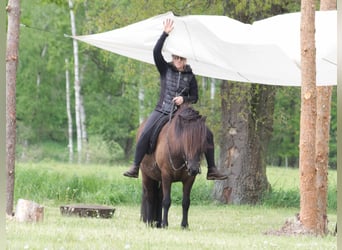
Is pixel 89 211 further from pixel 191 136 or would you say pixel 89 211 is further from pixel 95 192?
pixel 95 192

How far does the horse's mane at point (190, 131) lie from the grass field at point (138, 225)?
965 mm

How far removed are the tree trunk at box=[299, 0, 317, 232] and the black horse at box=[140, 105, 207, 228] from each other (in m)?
1.16

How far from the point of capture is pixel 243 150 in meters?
18.8

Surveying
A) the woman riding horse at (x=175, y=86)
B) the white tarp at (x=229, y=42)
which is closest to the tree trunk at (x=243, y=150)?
the white tarp at (x=229, y=42)

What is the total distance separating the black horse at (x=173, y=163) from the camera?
10172 millimetres

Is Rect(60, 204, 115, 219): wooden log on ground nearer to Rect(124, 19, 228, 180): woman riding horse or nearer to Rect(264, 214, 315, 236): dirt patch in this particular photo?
Rect(124, 19, 228, 180): woman riding horse

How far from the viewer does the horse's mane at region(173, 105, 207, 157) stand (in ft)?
33.3

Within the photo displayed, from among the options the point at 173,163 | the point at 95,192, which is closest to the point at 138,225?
the point at 173,163

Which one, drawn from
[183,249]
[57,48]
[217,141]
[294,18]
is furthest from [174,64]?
[57,48]

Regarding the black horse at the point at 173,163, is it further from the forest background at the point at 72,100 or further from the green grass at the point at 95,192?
the forest background at the point at 72,100

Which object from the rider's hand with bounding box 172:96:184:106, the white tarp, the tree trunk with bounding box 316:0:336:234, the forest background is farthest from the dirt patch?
the forest background

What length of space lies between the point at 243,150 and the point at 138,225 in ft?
26.5

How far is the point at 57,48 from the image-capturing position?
153 ft

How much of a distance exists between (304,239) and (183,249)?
2.27 meters
